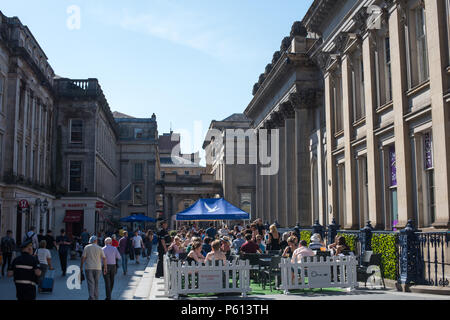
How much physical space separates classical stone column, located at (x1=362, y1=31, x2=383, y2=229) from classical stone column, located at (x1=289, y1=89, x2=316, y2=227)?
34.7 ft

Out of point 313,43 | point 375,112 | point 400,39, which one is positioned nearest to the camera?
point 400,39

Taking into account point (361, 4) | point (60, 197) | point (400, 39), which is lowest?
point (60, 197)

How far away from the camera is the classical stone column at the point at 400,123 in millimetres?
17891

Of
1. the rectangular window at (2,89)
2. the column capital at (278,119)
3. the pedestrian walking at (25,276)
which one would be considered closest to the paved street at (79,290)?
the pedestrian walking at (25,276)

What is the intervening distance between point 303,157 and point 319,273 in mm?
18783

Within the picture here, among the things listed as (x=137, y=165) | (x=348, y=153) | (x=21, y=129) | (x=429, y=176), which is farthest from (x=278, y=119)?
(x=137, y=165)

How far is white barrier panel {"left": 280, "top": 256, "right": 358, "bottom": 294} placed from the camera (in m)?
14.2

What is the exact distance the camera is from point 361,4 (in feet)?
73.2

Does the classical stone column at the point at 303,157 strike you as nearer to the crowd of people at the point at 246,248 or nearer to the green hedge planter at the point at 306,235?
the green hedge planter at the point at 306,235

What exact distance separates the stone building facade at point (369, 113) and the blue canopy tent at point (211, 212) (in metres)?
4.93

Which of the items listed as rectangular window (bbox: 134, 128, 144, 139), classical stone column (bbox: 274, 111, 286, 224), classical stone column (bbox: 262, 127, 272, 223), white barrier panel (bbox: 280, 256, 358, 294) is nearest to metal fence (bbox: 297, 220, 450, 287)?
white barrier panel (bbox: 280, 256, 358, 294)
